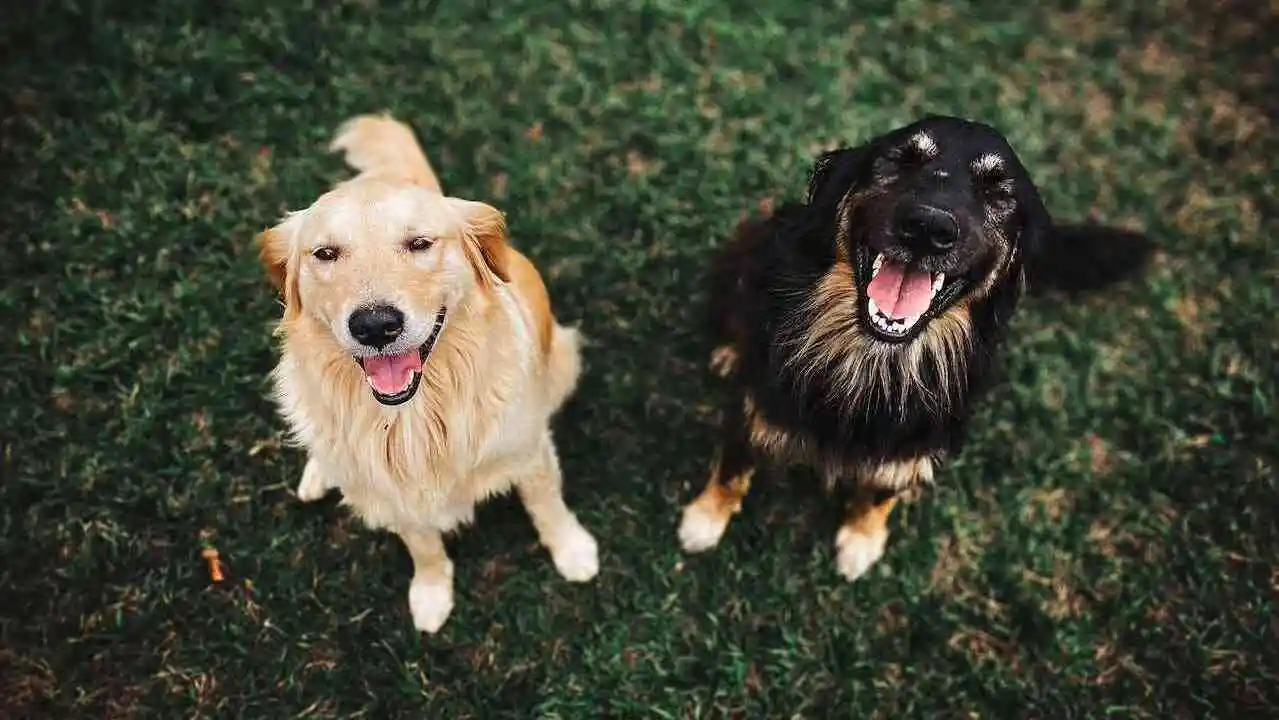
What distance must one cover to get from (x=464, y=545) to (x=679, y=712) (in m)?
1.01

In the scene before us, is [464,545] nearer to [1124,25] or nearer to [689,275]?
[689,275]

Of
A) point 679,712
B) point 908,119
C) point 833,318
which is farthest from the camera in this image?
point 908,119

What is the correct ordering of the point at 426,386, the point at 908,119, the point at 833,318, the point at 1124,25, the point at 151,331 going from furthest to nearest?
1. the point at 1124,25
2. the point at 908,119
3. the point at 151,331
4. the point at 833,318
5. the point at 426,386

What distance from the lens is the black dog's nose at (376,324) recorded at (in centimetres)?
215

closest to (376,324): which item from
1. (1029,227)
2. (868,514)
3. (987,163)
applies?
(987,163)

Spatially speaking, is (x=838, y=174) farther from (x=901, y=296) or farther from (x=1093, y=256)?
(x=1093, y=256)

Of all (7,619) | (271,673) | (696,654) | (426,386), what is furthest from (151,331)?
(696,654)

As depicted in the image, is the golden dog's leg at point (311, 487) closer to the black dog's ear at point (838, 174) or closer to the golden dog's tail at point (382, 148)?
the golden dog's tail at point (382, 148)

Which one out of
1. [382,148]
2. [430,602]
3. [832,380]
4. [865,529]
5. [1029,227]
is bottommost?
[430,602]

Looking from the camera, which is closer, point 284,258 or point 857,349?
point 284,258

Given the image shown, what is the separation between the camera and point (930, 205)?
2.36 metres

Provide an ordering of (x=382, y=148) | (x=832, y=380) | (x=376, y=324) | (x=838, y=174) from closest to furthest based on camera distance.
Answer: (x=376, y=324)
(x=838, y=174)
(x=832, y=380)
(x=382, y=148)

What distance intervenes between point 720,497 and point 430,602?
1.13 metres

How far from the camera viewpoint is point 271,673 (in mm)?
3275
